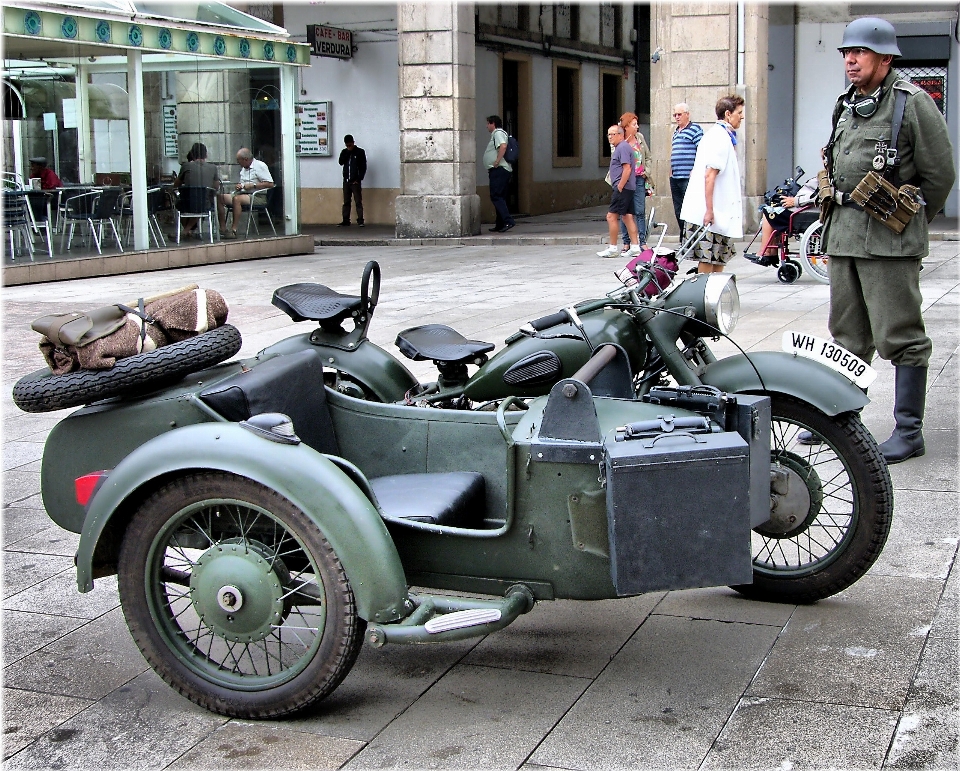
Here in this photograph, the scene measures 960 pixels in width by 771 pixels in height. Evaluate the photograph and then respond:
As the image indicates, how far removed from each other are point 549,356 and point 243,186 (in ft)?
47.0

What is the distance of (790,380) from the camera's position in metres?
3.93

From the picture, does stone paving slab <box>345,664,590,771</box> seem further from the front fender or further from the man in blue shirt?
the man in blue shirt

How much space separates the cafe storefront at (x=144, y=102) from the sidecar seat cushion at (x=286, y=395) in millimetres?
11251

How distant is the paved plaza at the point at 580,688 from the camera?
9.95 feet

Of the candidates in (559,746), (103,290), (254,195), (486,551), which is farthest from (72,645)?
(254,195)

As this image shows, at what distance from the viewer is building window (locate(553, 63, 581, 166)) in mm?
27188

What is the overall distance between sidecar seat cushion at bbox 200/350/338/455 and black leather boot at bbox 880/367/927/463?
3.02 meters

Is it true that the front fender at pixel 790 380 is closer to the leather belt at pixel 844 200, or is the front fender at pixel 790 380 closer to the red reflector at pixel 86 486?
the leather belt at pixel 844 200

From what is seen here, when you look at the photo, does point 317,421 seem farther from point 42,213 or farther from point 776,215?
point 42,213

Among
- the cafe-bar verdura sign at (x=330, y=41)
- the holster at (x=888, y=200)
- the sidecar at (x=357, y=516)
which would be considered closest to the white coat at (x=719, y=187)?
the holster at (x=888, y=200)

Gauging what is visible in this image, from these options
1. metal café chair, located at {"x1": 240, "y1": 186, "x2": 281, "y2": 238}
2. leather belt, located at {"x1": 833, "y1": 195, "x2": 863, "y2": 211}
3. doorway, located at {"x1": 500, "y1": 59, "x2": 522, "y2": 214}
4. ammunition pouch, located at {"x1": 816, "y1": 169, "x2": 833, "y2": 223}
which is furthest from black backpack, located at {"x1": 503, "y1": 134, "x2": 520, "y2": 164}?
leather belt, located at {"x1": 833, "y1": 195, "x2": 863, "y2": 211}

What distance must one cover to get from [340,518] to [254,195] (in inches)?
598

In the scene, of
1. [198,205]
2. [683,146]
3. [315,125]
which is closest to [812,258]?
[683,146]

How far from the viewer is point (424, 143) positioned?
18.7m
